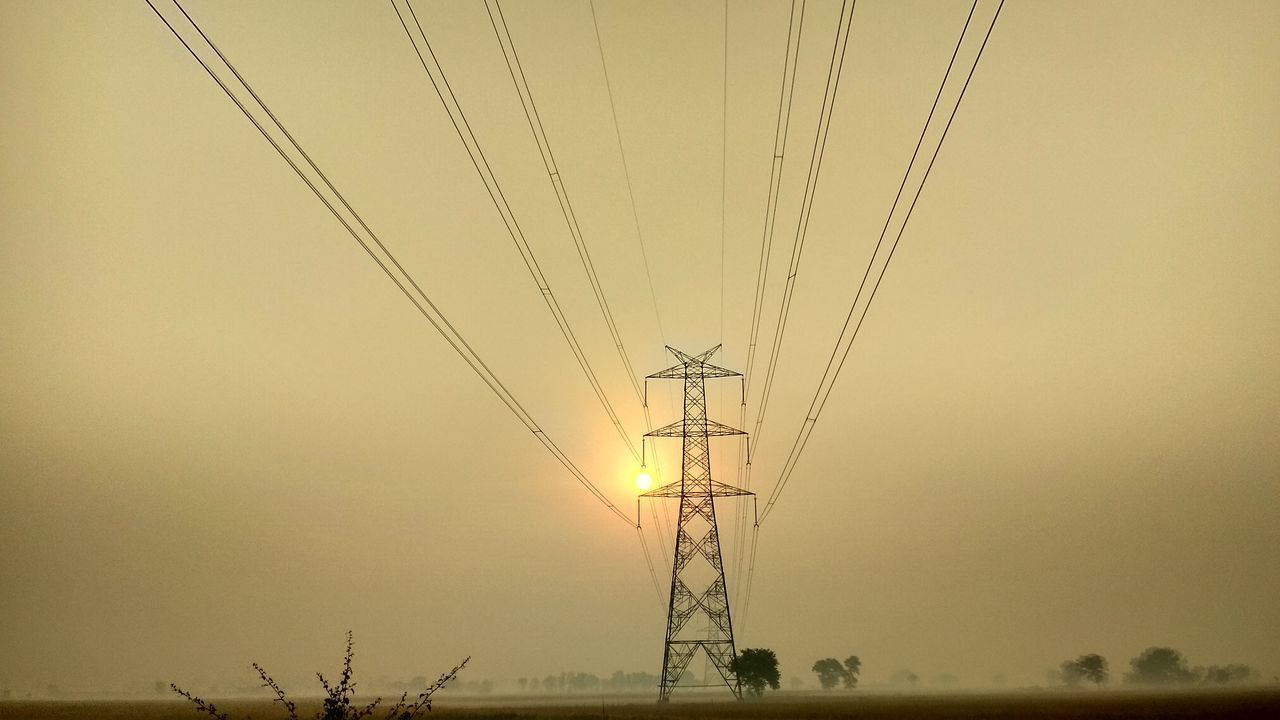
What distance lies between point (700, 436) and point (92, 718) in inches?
1251

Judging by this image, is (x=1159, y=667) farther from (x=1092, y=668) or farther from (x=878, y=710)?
(x=878, y=710)

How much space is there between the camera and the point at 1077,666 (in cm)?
14612

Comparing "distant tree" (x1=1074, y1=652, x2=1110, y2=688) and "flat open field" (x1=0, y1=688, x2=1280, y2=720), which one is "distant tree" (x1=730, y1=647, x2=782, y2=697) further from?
"distant tree" (x1=1074, y1=652, x2=1110, y2=688)

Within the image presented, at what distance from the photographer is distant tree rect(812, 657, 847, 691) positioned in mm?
157125

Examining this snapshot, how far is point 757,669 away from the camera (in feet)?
274

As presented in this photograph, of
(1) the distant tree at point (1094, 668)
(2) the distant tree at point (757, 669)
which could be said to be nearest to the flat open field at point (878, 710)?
(2) the distant tree at point (757, 669)

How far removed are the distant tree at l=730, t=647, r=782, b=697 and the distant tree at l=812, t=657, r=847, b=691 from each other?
7832 cm

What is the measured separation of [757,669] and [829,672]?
8439cm

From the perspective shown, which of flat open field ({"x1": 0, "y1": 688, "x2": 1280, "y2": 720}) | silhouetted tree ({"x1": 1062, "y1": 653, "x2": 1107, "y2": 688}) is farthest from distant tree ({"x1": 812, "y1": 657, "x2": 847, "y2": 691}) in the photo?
flat open field ({"x1": 0, "y1": 688, "x2": 1280, "y2": 720})

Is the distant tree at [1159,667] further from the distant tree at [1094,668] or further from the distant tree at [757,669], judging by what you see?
the distant tree at [757,669]

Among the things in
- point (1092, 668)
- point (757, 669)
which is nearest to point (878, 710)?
point (757, 669)

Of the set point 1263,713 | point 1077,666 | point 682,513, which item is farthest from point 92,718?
point 1077,666

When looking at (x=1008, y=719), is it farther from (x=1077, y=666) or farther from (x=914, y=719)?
Answer: (x=1077, y=666)

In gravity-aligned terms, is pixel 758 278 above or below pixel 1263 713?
above
